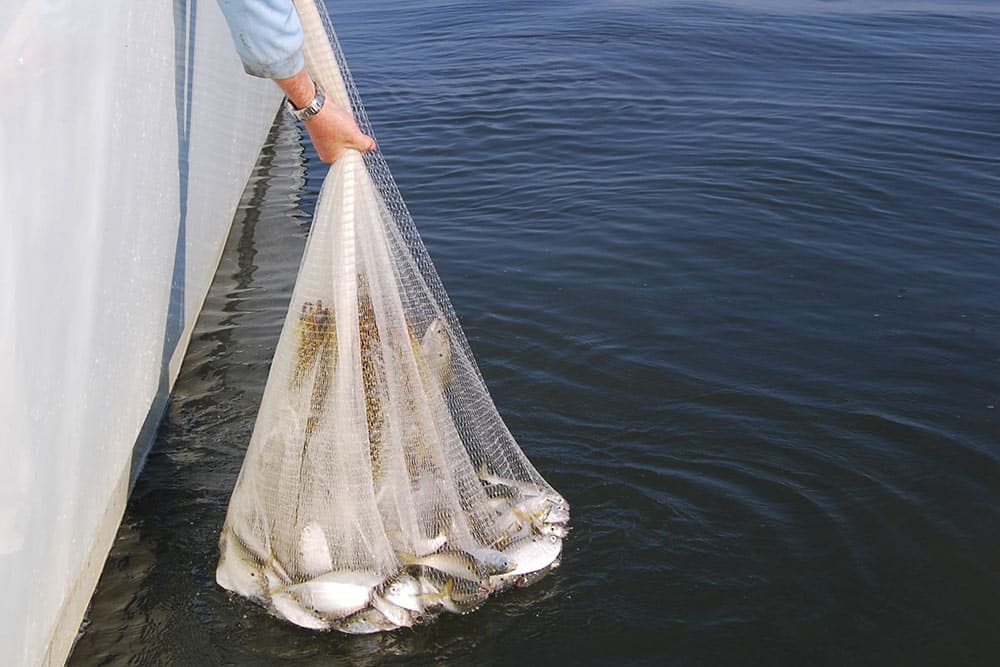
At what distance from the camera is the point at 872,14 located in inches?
503

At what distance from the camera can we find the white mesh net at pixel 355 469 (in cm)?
364

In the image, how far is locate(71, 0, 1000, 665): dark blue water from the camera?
3.80 m

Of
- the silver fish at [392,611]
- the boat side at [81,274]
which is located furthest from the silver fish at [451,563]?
the boat side at [81,274]

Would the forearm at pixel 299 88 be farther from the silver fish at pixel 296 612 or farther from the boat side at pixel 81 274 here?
the silver fish at pixel 296 612

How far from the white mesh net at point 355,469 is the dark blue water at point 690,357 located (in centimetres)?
16

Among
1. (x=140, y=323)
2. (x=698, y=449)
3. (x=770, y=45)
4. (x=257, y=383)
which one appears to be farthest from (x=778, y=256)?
(x=770, y=45)

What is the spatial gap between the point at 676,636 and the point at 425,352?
4.41 feet

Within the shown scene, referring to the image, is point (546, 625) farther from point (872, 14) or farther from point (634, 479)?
point (872, 14)

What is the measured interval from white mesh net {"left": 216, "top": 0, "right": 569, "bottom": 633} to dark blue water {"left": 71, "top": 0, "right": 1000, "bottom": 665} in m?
0.16

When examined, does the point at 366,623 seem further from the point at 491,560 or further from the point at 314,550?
the point at 491,560

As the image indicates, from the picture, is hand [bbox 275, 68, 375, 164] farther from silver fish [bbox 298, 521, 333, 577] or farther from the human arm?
A: silver fish [bbox 298, 521, 333, 577]

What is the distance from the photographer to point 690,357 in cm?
551

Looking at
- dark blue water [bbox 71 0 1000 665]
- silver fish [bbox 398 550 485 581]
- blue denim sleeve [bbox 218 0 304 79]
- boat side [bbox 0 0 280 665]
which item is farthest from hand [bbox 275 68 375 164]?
dark blue water [bbox 71 0 1000 665]

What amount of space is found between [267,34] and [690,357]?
299cm
